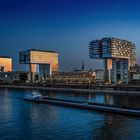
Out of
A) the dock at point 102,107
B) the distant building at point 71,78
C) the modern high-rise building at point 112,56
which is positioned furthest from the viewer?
the distant building at point 71,78

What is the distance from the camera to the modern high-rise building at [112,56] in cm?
14912

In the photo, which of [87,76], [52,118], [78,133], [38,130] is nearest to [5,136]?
[38,130]

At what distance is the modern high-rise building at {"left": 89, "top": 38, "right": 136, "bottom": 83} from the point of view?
149m

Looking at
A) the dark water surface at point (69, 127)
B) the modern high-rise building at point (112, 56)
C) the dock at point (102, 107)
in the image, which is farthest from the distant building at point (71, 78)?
the dark water surface at point (69, 127)

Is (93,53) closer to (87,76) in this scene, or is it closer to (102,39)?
(102,39)

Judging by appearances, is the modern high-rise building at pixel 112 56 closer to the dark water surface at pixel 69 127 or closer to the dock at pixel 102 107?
the dock at pixel 102 107

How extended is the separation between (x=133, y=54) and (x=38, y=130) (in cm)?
15559

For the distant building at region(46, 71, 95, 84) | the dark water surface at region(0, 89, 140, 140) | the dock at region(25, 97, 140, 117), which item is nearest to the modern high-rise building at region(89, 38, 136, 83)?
the distant building at region(46, 71, 95, 84)

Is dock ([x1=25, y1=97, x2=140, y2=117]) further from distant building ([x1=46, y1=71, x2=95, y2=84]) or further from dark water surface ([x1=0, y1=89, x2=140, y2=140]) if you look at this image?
distant building ([x1=46, y1=71, x2=95, y2=84])

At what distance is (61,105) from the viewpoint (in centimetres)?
5853

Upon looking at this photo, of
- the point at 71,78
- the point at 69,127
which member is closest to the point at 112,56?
the point at 71,78

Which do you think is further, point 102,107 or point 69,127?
point 102,107

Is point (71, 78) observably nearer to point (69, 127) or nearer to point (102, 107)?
point (102, 107)

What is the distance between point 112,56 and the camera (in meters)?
150
